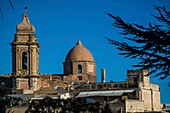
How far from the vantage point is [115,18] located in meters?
10.6

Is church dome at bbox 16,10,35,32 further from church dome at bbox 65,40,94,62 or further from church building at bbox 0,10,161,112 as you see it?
church dome at bbox 65,40,94,62

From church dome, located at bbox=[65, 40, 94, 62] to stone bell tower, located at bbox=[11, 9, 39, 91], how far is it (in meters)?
6.96

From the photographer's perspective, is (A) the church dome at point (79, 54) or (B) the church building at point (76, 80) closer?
(B) the church building at point (76, 80)

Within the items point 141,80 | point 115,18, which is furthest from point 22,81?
point 115,18

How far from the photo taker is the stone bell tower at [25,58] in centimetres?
7612

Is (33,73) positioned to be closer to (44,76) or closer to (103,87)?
(44,76)

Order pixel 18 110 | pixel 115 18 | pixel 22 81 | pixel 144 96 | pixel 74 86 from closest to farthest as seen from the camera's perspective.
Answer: pixel 115 18 → pixel 18 110 → pixel 144 96 → pixel 74 86 → pixel 22 81

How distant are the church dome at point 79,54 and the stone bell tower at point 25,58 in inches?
274

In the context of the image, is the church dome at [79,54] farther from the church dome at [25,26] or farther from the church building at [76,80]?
the church dome at [25,26]

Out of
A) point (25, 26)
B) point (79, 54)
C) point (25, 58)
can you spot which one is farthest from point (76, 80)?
point (25, 26)

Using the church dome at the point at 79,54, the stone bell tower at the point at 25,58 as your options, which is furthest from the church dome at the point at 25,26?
the church dome at the point at 79,54

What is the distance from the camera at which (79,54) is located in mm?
84688

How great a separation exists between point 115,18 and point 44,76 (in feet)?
231

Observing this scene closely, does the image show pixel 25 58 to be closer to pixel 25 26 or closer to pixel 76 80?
pixel 25 26
